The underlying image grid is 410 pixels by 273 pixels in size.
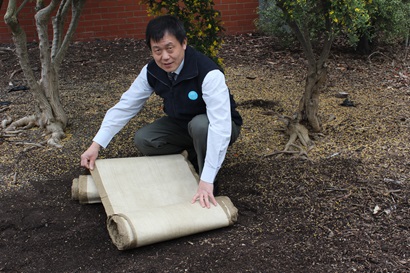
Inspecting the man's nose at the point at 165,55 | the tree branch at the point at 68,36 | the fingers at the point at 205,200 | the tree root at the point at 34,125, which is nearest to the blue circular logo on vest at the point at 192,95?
the man's nose at the point at 165,55

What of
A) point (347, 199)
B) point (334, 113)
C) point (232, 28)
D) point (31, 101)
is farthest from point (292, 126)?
point (232, 28)

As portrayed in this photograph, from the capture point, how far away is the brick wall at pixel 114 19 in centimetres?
773

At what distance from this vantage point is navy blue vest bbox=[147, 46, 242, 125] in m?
3.02

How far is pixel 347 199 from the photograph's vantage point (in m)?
3.22

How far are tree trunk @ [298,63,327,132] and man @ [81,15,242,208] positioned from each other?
1.00 meters

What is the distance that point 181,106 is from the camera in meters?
3.20

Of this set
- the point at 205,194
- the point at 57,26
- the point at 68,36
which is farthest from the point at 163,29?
the point at 57,26

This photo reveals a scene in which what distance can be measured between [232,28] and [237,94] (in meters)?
2.83

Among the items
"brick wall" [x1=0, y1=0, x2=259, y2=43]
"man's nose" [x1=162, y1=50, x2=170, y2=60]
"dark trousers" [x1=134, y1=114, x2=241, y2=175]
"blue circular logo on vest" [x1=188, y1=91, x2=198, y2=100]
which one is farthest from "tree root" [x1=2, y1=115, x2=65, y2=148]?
"brick wall" [x1=0, y1=0, x2=259, y2=43]

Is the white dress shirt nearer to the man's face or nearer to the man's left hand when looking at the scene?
the man's left hand

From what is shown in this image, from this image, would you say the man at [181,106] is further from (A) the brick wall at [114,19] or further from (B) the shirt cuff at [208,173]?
(A) the brick wall at [114,19]

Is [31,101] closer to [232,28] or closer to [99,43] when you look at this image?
[99,43]

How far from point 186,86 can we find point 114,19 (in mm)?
5130

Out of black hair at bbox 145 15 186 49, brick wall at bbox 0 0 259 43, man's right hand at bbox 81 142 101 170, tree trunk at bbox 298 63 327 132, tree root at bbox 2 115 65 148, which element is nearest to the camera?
black hair at bbox 145 15 186 49
